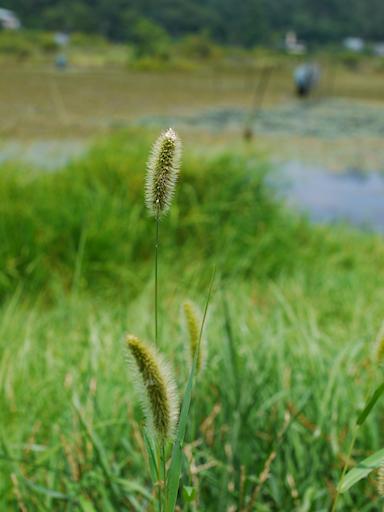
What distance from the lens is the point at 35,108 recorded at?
10547 mm

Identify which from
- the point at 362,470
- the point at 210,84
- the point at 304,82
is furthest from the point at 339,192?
the point at 304,82

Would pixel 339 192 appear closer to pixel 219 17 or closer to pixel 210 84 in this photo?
pixel 210 84

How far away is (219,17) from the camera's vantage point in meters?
34.2

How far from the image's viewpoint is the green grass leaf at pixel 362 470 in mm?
812

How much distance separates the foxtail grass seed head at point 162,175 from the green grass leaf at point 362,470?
0.39 metres

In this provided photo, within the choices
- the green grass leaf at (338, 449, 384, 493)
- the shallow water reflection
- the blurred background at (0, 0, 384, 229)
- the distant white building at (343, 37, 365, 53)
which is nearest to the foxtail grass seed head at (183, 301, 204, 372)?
the green grass leaf at (338, 449, 384, 493)

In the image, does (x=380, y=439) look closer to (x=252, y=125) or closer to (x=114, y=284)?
(x=114, y=284)

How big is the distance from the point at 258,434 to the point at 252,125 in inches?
396

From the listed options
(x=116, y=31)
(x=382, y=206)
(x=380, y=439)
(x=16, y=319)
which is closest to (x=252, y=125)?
(x=382, y=206)

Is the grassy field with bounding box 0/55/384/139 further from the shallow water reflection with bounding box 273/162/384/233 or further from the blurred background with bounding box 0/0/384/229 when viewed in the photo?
the shallow water reflection with bounding box 273/162/384/233

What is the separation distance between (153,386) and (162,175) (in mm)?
226

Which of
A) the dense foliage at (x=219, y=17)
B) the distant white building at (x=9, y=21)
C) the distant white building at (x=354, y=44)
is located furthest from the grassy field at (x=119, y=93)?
the distant white building at (x=354, y=44)

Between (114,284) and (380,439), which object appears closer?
(380,439)

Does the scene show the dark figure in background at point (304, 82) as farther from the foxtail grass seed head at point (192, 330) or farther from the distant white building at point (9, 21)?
the foxtail grass seed head at point (192, 330)
